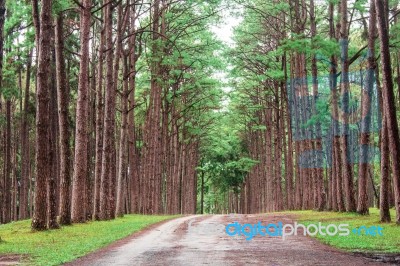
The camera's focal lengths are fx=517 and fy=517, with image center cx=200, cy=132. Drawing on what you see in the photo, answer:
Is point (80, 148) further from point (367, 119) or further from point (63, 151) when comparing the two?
point (367, 119)

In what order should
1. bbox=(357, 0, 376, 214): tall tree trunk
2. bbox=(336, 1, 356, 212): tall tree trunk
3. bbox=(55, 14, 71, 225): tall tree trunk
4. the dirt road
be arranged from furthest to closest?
bbox=(336, 1, 356, 212): tall tree trunk → bbox=(357, 0, 376, 214): tall tree trunk → bbox=(55, 14, 71, 225): tall tree trunk → the dirt road

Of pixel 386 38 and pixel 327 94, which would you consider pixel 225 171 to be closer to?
pixel 327 94

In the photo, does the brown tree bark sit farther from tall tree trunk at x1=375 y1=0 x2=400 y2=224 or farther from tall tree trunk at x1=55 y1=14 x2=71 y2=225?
tall tree trunk at x1=55 y1=14 x2=71 y2=225

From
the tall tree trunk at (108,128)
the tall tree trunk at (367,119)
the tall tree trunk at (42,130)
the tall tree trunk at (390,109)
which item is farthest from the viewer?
the tall tree trunk at (108,128)

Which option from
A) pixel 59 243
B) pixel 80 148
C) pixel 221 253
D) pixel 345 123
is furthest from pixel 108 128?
pixel 221 253

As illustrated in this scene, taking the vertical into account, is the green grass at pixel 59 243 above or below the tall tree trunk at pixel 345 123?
below

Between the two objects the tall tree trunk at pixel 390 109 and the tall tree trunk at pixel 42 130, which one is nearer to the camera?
the tall tree trunk at pixel 42 130

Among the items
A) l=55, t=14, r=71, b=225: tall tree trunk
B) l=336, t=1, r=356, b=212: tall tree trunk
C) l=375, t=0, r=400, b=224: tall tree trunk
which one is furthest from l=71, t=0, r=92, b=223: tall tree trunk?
l=336, t=1, r=356, b=212: tall tree trunk

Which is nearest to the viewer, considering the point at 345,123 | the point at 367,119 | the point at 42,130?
the point at 42,130

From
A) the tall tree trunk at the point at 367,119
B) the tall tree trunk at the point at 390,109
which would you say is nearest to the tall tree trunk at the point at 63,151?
the tall tree trunk at the point at 390,109

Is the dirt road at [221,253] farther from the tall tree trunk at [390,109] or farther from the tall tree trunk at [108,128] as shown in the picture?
the tall tree trunk at [108,128]

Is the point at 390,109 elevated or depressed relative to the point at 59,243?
elevated

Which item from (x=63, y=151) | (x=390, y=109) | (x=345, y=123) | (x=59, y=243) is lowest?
(x=59, y=243)

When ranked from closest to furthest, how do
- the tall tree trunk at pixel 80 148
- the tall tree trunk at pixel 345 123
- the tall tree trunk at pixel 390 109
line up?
the tall tree trunk at pixel 390 109
the tall tree trunk at pixel 80 148
the tall tree trunk at pixel 345 123
